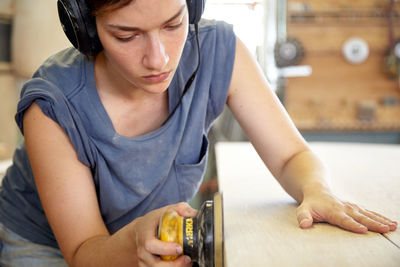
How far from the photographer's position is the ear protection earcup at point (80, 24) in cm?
82

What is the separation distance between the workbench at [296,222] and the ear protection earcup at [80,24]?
17.8 inches

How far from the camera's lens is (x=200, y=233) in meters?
0.64

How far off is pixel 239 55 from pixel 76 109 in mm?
433

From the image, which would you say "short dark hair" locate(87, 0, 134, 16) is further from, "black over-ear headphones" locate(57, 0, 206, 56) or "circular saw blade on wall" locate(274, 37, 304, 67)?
"circular saw blade on wall" locate(274, 37, 304, 67)

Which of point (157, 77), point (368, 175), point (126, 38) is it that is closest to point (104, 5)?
point (126, 38)

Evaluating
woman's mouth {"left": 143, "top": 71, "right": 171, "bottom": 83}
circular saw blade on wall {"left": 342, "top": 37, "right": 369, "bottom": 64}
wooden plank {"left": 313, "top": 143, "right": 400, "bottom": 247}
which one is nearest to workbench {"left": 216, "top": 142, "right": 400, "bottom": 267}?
wooden plank {"left": 313, "top": 143, "right": 400, "bottom": 247}

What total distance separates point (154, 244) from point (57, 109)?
406 millimetres

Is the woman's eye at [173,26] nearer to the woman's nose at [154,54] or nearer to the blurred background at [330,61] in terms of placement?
the woman's nose at [154,54]

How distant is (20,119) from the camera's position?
94 cm

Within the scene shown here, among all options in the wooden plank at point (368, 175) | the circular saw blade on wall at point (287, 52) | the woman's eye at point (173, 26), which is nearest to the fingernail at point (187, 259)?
the wooden plank at point (368, 175)

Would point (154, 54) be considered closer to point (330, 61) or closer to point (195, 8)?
point (195, 8)

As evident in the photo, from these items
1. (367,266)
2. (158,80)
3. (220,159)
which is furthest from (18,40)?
(367,266)

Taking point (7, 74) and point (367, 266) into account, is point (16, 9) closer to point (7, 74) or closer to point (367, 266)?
point (7, 74)

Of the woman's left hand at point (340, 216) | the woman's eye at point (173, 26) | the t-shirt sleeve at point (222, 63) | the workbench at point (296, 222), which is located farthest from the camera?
the t-shirt sleeve at point (222, 63)
